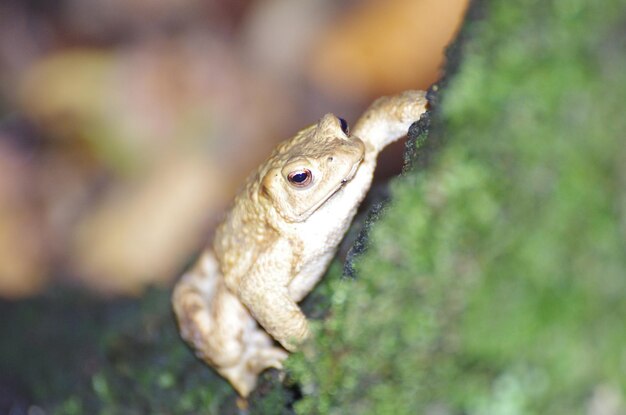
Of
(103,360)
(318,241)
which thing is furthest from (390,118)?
(103,360)

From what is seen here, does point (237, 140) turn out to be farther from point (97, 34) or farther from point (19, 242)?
point (19, 242)

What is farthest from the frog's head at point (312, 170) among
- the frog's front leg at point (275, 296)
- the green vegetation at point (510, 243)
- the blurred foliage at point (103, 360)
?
the blurred foliage at point (103, 360)

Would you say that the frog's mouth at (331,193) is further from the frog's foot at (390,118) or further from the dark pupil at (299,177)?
the frog's foot at (390,118)

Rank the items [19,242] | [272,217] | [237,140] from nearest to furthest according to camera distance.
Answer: [272,217]
[19,242]
[237,140]

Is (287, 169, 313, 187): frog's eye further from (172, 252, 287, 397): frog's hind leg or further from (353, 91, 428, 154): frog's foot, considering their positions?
(172, 252, 287, 397): frog's hind leg

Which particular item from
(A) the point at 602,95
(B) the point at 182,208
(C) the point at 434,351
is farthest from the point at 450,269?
(B) the point at 182,208

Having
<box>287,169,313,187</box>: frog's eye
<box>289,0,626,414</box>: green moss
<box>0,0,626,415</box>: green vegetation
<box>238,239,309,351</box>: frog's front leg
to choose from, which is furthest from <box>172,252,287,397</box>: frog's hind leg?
<box>289,0,626,414</box>: green moss
